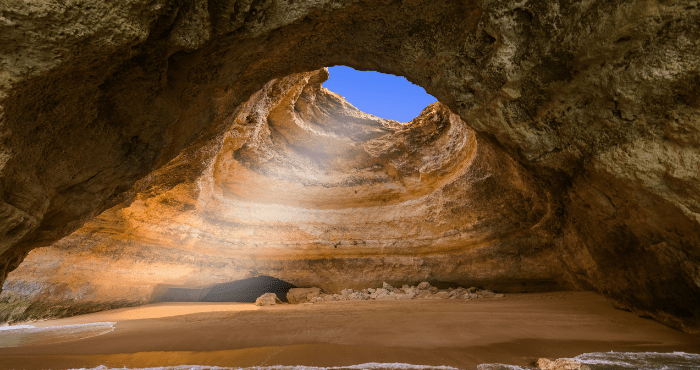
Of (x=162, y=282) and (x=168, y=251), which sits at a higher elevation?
(x=168, y=251)

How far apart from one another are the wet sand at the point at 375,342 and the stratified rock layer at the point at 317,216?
264 centimetres

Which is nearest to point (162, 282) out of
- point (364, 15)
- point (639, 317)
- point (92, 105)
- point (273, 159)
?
point (273, 159)

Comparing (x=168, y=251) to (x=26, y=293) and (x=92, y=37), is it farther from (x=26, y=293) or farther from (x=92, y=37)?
(x=92, y=37)

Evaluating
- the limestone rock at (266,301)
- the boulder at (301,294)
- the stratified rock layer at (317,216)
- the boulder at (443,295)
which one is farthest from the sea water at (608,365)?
the boulder at (301,294)

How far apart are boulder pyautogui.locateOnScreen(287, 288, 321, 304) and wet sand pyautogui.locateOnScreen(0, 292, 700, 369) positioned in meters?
4.49

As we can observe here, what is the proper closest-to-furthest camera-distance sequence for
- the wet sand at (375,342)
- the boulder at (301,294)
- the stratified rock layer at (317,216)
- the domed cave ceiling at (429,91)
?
the domed cave ceiling at (429,91)
the wet sand at (375,342)
the stratified rock layer at (317,216)
the boulder at (301,294)

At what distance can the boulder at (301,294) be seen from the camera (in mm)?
8594

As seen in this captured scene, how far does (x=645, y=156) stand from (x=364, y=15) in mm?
3041

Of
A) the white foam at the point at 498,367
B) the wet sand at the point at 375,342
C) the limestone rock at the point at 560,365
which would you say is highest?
the limestone rock at the point at 560,365

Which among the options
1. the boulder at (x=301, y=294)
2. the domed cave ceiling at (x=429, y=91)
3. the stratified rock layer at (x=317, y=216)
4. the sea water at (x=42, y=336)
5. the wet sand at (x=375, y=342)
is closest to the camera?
the domed cave ceiling at (x=429, y=91)

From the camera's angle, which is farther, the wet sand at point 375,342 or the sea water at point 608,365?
the wet sand at point 375,342

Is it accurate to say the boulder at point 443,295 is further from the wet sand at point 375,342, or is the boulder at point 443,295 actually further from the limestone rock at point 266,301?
the limestone rock at point 266,301

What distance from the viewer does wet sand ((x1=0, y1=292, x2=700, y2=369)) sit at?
2.55 m

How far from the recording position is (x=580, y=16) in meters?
2.69
